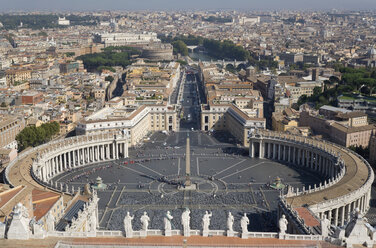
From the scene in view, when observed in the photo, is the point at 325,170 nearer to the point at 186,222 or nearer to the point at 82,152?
the point at 82,152

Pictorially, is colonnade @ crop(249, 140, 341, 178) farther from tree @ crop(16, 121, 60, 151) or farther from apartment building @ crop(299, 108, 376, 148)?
tree @ crop(16, 121, 60, 151)

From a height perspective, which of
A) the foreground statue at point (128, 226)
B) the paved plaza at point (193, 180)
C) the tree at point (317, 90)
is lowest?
the paved plaza at point (193, 180)

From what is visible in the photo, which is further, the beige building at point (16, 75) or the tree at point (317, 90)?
the beige building at point (16, 75)

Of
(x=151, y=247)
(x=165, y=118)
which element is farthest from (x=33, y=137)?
(x=151, y=247)

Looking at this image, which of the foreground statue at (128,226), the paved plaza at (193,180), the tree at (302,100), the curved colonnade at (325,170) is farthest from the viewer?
the tree at (302,100)

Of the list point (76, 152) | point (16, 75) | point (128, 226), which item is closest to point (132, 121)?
point (76, 152)

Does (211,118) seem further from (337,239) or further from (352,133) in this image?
(337,239)

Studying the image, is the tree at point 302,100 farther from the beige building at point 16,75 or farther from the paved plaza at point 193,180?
the beige building at point 16,75

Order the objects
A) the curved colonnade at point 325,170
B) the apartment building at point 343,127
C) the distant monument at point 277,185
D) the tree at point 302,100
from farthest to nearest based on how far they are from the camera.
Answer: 1. the tree at point 302,100
2. the apartment building at point 343,127
3. the distant monument at point 277,185
4. the curved colonnade at point 325,170

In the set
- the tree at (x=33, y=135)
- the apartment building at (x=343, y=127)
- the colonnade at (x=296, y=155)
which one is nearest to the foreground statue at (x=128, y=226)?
the colonnade at (x=296, y=155)
